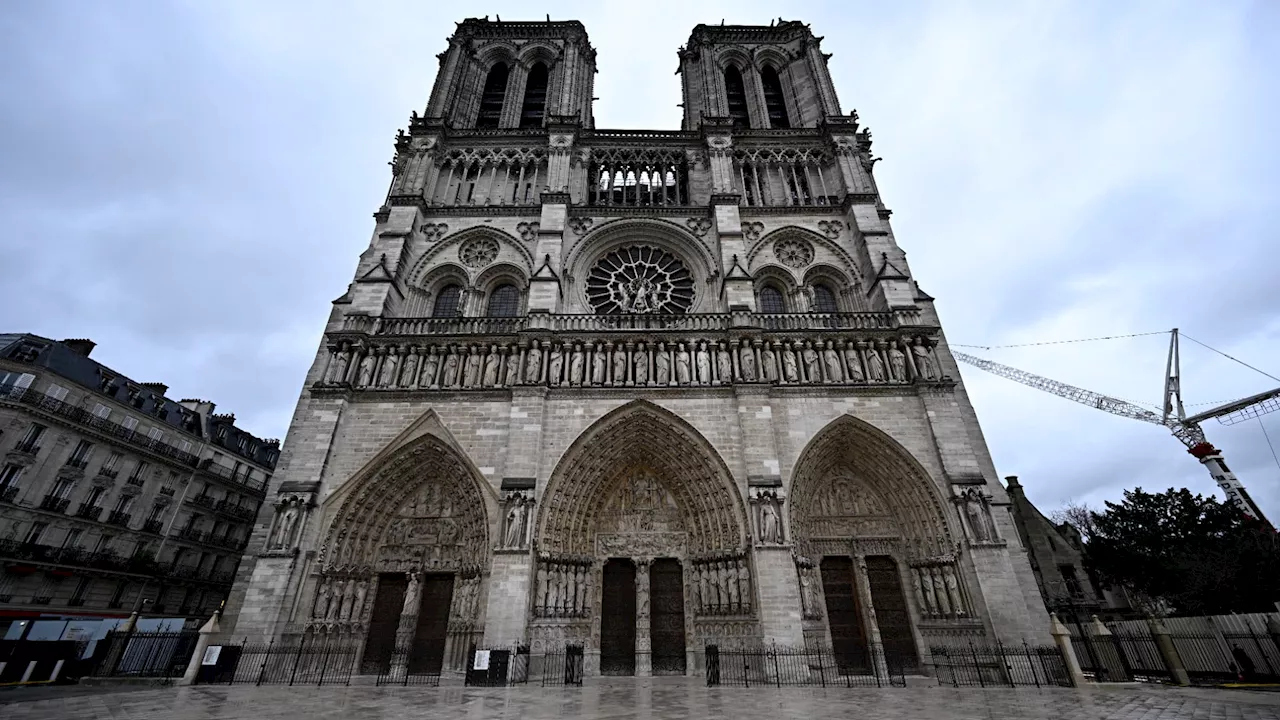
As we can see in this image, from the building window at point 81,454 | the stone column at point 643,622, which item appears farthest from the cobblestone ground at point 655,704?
the building window at point 81,454

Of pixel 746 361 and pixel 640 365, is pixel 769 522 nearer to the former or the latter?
pixel 746 361

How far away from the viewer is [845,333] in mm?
13781

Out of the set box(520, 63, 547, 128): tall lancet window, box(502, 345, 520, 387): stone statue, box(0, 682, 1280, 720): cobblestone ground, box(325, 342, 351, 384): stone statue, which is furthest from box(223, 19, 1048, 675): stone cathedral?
box(520, 63, 547, 128): tall lancet window

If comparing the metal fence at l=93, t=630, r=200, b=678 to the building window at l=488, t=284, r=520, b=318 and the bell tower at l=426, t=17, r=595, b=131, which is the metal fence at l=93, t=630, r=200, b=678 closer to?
the building window at l=488, t=284, r=520, b=318

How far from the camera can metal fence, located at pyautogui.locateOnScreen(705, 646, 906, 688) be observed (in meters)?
9.47

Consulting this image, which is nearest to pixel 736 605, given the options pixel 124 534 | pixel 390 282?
pixel 390 282

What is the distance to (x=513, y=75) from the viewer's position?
21719mm

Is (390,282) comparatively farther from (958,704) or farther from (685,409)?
(958,704)

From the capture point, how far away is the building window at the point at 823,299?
1629cm

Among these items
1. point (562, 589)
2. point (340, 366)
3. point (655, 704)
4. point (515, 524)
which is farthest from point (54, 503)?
point (655, 704)

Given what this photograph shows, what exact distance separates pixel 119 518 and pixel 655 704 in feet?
69.7

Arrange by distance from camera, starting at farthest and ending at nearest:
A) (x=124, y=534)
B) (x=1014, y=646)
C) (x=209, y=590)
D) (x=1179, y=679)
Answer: (x=209, y=590)
(x=124, y=534)
(x=1014, y=646)
(x=1179, y=679)

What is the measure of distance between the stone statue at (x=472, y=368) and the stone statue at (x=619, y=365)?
11.5ft

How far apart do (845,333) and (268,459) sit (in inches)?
1051
